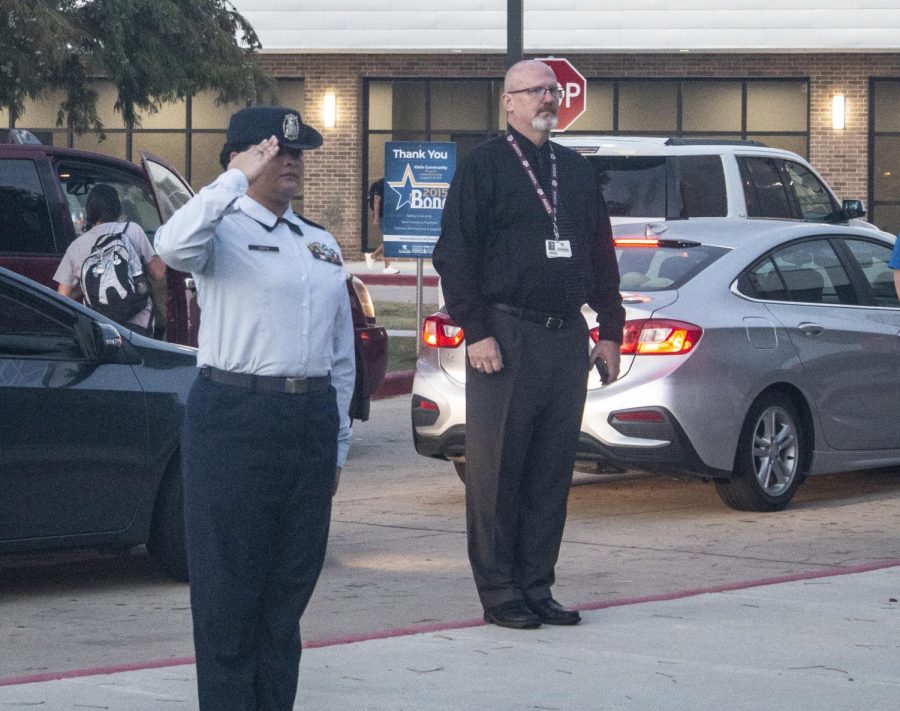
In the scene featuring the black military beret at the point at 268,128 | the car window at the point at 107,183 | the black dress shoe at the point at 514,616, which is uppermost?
the car window at the point at 107,183

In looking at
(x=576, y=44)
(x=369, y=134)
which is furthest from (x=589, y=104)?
(x=369, y=134)

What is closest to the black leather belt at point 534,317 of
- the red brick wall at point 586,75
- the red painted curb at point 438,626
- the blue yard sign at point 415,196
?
the red painted curb at point 438,626

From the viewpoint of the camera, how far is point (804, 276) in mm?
10109

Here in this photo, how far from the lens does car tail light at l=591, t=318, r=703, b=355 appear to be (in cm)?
916

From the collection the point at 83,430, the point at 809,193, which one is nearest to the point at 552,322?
the point at 83,430

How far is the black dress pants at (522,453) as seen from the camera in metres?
6.55

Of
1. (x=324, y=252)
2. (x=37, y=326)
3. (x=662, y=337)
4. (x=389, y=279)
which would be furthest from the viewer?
(x=389, y=279)

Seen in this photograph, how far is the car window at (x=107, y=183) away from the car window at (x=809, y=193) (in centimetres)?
529

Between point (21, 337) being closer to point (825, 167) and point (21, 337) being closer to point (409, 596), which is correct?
point (409, 596)

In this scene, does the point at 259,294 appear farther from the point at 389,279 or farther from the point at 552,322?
the point at 389,279

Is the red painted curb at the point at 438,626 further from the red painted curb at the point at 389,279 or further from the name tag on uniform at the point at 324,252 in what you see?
the red painted curb at the point at 389,279

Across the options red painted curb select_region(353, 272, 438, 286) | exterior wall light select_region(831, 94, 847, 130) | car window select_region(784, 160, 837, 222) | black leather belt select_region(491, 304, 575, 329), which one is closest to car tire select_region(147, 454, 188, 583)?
black leather belt select_region(491, 304, 575, 329)

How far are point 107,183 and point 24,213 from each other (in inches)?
23.4

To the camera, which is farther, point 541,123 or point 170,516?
point 170,516
